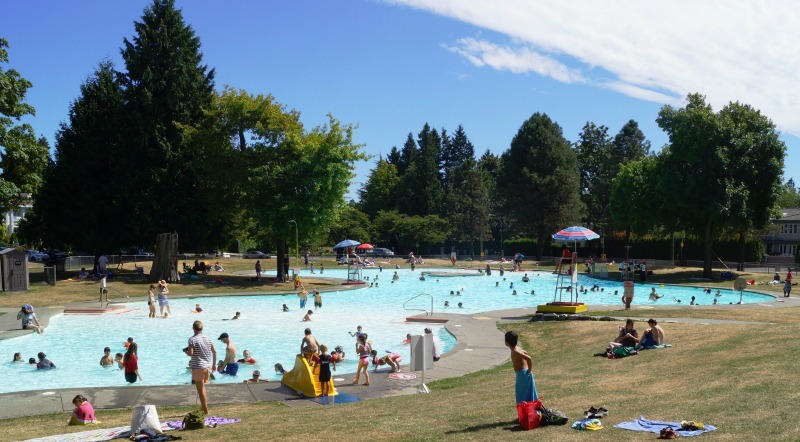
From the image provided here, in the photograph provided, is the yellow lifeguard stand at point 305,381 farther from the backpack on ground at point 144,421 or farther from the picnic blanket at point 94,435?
the backpack on ground at point 144,421

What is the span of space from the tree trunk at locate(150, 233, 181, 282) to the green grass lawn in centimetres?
3110

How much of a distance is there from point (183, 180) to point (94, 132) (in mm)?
7604

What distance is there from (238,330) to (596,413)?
70.6 feet

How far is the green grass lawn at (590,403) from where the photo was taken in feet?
33.0

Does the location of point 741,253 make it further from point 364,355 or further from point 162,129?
point 364,355

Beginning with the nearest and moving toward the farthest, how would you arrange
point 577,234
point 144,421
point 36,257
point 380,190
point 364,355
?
1. point 144,421
2. point 364,355
3. point 577,234
4. point 36,257
5. point 380,190

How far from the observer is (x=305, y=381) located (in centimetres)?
1611

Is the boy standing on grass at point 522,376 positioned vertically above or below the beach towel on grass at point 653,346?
above

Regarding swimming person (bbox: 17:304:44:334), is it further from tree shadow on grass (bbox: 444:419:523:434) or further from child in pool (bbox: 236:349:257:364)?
tree shadow on grass (bbox: 444:419:523:434)

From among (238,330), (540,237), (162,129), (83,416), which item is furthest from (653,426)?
(540,237)

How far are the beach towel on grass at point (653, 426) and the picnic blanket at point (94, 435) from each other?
8.09m

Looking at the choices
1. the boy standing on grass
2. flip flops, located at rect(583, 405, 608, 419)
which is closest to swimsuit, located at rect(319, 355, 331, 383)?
the boy standing on grass

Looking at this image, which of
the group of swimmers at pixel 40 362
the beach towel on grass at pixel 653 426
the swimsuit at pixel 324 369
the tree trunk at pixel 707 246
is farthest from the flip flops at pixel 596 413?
the tree trunk at pixel 707 246

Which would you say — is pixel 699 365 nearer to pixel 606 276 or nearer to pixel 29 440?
pixel 29 440
